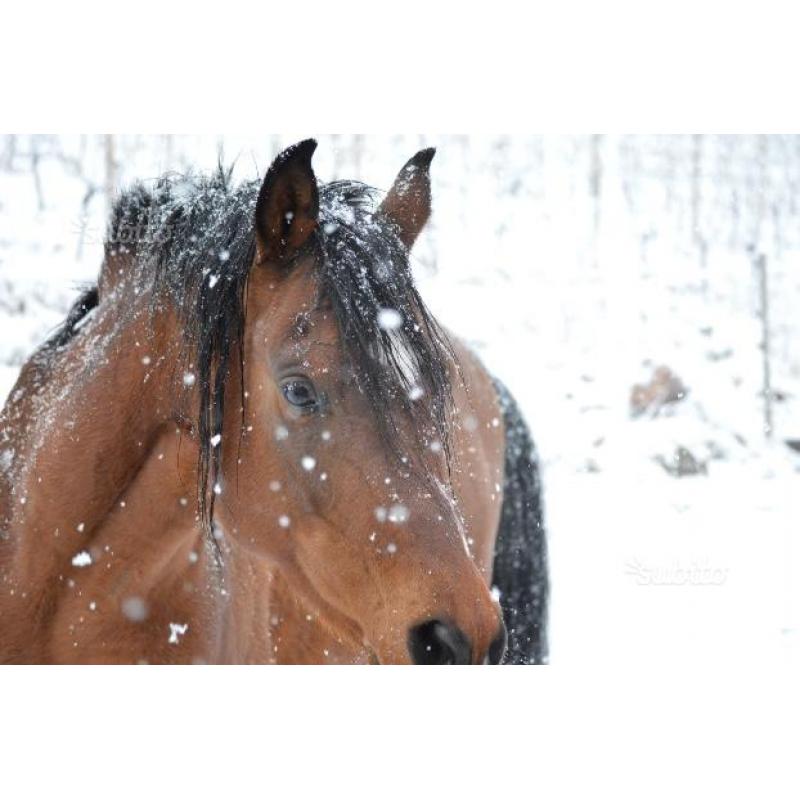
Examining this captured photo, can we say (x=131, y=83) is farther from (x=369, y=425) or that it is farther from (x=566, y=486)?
(x=566, y=486)

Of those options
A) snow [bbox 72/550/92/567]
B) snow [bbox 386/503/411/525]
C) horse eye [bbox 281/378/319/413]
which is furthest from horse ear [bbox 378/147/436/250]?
snow [bbox 72/550/92/567]

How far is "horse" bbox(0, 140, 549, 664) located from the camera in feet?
3.81

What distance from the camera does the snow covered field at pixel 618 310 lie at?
2.10 m

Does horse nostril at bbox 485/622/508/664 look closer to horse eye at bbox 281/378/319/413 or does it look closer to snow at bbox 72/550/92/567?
horse eye at bbox 281/378/319/413

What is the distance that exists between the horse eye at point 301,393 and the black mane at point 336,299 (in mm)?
73

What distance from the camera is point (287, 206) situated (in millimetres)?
1211

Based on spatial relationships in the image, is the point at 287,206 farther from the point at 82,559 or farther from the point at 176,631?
the point at 176,631

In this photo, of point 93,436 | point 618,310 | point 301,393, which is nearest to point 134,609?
point 93,436

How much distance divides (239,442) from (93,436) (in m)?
0.30

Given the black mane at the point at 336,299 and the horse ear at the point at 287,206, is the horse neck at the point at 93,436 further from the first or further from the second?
the horse ear at the point at 287,206

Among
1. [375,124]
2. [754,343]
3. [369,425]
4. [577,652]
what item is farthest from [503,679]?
[375,124]

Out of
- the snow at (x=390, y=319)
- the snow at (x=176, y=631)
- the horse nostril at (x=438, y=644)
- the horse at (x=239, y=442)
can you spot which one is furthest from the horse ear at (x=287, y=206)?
the snow at (x=176, y=631)

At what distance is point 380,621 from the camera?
1.18m

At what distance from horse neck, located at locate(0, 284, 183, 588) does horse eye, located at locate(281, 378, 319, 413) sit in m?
0.25
